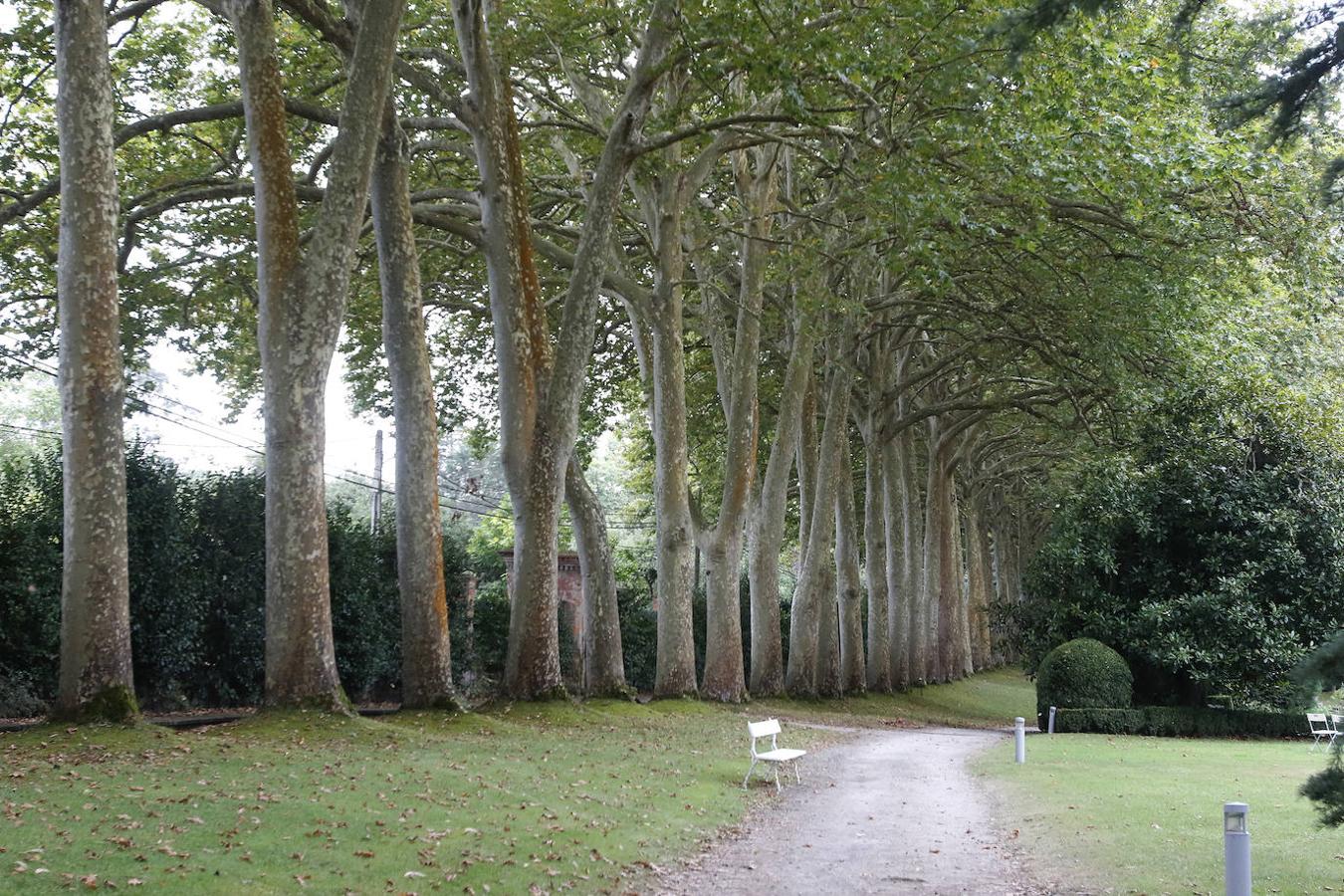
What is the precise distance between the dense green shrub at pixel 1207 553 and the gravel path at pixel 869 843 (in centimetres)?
939

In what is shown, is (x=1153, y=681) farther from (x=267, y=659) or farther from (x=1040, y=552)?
(x=267, y=659)

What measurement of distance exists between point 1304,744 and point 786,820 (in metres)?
14.2

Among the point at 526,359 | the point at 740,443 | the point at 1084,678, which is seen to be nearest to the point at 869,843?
the point at 526,359

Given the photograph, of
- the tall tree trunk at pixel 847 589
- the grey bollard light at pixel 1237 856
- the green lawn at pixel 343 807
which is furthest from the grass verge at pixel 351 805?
the tall tree trunk at pixel 847 589

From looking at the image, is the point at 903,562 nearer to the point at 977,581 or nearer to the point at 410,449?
the point at 977,581

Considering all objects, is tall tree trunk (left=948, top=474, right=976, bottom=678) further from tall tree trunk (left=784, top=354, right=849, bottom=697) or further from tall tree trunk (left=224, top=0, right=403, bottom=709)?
tall tree trunk (left=224, top=0, right=403, bottom=709)

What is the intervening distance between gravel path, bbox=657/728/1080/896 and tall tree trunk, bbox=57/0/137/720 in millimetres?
6424

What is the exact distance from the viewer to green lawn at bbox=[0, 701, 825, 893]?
762 cm

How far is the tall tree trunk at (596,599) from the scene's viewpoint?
70.2 ft

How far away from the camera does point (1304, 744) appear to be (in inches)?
865

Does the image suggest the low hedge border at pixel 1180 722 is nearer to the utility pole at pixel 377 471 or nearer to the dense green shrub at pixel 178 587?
the dense green shrub at pixel 178 587

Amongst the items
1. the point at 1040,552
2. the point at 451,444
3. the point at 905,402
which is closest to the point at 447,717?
the point at 1040,552

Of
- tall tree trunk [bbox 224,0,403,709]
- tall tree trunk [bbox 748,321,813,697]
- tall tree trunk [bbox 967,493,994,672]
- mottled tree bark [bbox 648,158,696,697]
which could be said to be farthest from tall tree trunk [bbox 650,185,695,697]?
tall tree trunk [bbox 967,493,994,672]

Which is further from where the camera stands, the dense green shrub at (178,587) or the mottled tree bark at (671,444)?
the mottled tree bark at (671,444)
